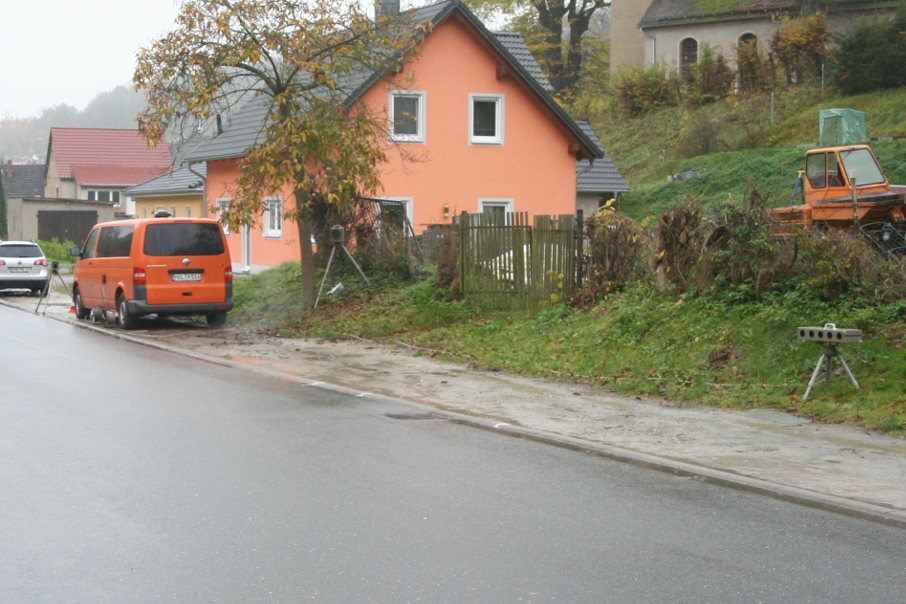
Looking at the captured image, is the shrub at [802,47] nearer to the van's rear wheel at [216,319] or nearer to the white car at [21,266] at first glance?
the white car at [21,266]

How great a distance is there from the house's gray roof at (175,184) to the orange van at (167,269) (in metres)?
17.8

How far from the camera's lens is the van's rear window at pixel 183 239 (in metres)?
19.8

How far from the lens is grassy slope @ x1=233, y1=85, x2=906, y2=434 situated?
11633 mm

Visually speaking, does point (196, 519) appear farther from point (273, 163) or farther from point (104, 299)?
point (104, 299)

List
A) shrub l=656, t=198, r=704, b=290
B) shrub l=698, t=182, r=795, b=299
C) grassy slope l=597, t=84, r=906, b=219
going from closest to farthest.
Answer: shrub l=698, t=182, r=795, b=299 → shrub l=656, t=198, r=704, b=290 → grassy slope l=597, t=84, r=906, b=219

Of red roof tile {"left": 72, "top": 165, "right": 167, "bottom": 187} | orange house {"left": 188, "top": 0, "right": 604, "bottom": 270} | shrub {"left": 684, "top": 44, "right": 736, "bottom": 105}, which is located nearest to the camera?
orange house {"left": 188, "top": 0, "right": 604, "bottom": 270}

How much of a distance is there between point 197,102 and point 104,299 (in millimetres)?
4856

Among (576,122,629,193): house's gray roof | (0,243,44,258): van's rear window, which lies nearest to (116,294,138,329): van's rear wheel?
(0,243,44,258): van's rear window

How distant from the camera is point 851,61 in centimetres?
4144

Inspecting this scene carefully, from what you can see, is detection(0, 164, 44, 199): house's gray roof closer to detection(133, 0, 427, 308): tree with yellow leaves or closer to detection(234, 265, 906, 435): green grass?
detection(133, 0, 427, 308): tree with yellow leaves

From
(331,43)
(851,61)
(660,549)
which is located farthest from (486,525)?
(851,61)

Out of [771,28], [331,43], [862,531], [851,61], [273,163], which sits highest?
[771,28]

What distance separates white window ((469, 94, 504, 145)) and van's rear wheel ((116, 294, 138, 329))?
39.4 ft

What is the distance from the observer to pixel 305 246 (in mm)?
20703
